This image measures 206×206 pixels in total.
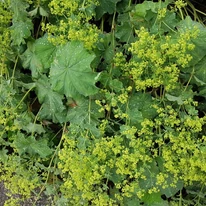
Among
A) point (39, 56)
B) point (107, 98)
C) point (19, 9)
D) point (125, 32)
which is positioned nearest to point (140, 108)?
point (107, 98)

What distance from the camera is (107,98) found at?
1300mm

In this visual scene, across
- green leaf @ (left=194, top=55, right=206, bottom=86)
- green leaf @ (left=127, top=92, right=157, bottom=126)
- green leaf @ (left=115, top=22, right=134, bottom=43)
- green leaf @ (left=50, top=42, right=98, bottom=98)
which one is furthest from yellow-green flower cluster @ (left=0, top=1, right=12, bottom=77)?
green leaf @ (left=194, top=55, right=206, bottom=86)

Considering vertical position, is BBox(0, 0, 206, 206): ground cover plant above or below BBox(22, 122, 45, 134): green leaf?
above

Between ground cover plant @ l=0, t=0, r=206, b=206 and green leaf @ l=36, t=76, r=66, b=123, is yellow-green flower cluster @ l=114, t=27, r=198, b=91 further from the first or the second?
green leaf @ l=36, t=76, r=66, b=123

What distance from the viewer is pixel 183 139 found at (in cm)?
124

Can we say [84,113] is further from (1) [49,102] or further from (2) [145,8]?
(2) [145,8]

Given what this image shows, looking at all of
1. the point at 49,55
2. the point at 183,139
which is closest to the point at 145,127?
the point at 183,139

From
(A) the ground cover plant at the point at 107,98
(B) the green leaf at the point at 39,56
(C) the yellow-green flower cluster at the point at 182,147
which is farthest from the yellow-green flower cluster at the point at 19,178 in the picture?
(C) the yellow-green flower cluster at the point at 182,147

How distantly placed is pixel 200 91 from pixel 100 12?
42 centimetres

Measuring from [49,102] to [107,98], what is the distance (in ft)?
0.92

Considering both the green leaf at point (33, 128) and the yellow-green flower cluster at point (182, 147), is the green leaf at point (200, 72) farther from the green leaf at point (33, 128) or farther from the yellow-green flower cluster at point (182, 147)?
the green leaf at point (33, 128)

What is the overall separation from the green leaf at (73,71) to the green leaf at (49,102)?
0.43 ft

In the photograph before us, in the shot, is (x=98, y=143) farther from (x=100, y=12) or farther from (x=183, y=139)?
(x=100, y=12)

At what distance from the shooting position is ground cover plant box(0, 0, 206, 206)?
125cm
